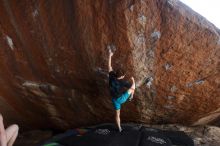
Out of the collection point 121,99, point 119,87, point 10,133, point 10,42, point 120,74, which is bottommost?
point 10,133

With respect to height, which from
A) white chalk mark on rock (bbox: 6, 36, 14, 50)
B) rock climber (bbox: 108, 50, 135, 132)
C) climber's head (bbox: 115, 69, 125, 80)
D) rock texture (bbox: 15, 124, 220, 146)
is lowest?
rock texture (bbox: 15, 124, 220, 146)

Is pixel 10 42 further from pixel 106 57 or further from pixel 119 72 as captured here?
pixel 119 72

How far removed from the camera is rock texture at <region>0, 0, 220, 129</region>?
19.7 feet

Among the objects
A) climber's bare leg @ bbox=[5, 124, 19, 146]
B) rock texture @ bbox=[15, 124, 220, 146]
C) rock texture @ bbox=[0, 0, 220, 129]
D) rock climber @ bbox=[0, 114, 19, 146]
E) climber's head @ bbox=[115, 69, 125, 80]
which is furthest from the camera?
rock texture @ bbox=[15, 124, 220, 146]

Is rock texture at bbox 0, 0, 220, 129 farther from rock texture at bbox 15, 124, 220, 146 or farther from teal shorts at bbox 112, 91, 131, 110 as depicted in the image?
teal shorts at bbox 112, 91, 131, 110

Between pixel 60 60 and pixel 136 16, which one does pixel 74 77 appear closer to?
pixel 60 60

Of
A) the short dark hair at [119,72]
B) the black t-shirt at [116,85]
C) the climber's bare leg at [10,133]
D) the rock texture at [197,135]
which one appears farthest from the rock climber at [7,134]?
the rock texture at [197,135]

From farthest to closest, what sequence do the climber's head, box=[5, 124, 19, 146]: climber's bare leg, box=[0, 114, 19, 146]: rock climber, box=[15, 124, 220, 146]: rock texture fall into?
box=[15, 124, 220, 146]: rock texture
the climber's head
box=[5, 124, 19, 146]: climber's bare leg
box=[0, 114, 19, 146]: rock climber

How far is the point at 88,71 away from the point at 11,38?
199 centimetres

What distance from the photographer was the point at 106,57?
6531mm

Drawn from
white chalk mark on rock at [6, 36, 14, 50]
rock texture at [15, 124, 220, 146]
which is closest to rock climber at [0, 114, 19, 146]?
white chalk mark on rock at [6, 36, 14, 50]

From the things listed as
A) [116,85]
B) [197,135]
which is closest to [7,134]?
[116,85]

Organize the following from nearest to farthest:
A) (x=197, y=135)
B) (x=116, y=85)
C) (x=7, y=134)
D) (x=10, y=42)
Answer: (x=7, y=134), (x=116, y=85), (x=10, y=42), (x=197, y=135)

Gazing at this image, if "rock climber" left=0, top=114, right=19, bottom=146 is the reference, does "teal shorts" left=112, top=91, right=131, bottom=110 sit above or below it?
above
